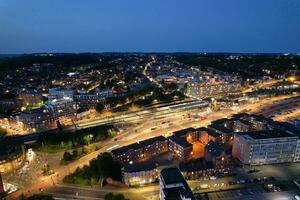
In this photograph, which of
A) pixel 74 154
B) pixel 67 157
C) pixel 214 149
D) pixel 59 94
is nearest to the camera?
pixel 214 149

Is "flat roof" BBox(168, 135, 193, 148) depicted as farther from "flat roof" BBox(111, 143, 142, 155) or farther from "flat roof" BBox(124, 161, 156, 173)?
"flat roof" BBox(124, 161, 156, 173)

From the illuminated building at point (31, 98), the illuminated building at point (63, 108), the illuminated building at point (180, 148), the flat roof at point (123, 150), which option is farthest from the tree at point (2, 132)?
the illuminated building at point (180, 148)

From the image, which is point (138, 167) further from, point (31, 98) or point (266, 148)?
point (31, 98)

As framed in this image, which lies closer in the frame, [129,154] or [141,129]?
[129,154]

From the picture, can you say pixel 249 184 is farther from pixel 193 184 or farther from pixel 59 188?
pixel 59 188

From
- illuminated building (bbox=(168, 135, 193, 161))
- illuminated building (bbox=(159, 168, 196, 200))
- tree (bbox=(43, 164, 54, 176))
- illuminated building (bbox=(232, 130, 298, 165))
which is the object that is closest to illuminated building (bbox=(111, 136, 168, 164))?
illuminated building (bbox=(168, 135, 193, 161))

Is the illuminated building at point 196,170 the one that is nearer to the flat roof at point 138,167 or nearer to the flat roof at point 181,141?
the flat roof at point 138,167

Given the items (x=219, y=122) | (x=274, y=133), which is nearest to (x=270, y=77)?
(x=219, y=122)

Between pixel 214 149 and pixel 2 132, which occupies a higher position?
pixel 214 149

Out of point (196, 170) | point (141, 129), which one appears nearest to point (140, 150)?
point (196, 170)
